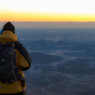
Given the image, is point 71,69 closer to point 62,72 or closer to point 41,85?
point 62,72

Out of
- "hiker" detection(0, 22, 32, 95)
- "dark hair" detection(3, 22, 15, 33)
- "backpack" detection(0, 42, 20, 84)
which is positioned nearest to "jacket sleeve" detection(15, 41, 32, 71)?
"hiker" detection(0, 22, 32, 95)

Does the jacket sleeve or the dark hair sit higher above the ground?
the dark hair

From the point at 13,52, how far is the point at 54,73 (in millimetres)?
100021

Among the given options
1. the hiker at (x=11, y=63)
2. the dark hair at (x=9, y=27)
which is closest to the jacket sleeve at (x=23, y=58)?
the hiker at (x=11, y=63)

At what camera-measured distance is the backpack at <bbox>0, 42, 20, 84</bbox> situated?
3432mm

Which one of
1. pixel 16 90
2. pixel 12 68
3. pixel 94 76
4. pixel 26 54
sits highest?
pixel 26 54

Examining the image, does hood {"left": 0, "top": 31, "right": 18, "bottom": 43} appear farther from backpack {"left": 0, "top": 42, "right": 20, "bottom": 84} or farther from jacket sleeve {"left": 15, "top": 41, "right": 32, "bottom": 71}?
jacket sleeve {"left": 15, "top": 41, "right": 32, "bottom": 71}

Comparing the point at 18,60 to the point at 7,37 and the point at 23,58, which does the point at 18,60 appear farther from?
the point at 7,37

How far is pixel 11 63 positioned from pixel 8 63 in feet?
0.19

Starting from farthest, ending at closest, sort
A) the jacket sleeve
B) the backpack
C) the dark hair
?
1. the dark hair
2. the jacket sleeve
3. the backpack

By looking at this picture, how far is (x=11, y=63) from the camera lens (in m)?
3.49

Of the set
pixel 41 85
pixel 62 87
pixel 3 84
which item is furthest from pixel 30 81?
pixel 3 84

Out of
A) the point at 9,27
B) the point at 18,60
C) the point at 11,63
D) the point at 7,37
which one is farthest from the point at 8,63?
the point at 9,27

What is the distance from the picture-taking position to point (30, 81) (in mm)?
83625
